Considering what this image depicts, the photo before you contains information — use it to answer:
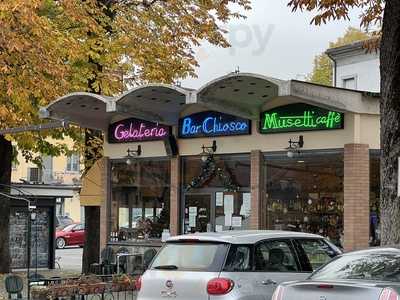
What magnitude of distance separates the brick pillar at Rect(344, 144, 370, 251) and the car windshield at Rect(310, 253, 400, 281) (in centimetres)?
704

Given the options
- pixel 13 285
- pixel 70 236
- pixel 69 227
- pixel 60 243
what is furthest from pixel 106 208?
pixel 69 227

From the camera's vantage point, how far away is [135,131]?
19.8 meters

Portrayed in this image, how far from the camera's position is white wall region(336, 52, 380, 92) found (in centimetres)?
3347

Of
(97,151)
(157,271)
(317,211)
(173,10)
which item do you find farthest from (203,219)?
(157,271)

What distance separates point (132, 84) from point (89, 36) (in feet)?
8.14

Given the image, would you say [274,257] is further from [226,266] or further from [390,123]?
[390,123]

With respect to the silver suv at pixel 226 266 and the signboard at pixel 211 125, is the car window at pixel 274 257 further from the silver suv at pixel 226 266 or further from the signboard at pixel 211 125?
the signboard at pixel 211 125

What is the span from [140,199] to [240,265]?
10783 mm

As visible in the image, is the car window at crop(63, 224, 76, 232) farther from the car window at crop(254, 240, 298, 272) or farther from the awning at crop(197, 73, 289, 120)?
the car window at crop(254, 240, 298, 272)

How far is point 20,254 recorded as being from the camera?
2288 cm

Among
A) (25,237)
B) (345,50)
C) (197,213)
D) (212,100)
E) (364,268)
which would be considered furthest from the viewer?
(345,50)

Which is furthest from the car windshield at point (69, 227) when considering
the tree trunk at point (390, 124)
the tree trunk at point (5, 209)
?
the tree trunk at point (390, 124)

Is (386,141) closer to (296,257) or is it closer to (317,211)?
(296,257)

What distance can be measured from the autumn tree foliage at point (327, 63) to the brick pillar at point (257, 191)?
3306 cm
